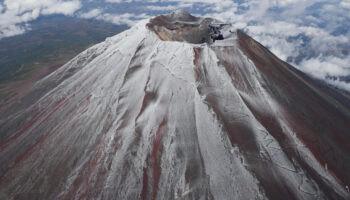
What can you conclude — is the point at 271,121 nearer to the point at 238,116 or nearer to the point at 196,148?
the point at 238,116

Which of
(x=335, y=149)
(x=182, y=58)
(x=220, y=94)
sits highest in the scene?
(x=182, y=58)

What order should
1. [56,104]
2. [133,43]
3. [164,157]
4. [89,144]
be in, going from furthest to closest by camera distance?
[133,43]
[56,104]
[89,144]
[164,157]

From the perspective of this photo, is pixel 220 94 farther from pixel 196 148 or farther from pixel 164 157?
pixel 164 157

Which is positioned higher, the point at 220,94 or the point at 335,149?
the point at 220,94

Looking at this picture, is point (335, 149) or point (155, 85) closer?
point (335, 149)

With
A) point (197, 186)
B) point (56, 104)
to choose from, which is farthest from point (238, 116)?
point (56, 104)

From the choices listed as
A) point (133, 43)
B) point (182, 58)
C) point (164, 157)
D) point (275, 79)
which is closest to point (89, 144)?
point (164, 157)

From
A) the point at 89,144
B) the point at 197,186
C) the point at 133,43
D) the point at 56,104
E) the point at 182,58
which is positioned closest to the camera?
the point at 197,186
